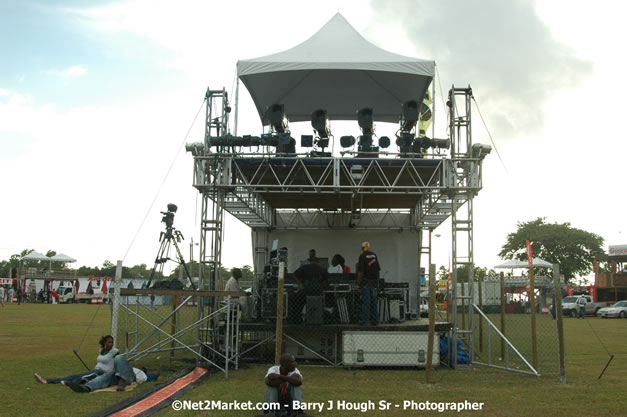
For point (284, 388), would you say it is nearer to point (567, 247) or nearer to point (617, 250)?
point (617, 250)

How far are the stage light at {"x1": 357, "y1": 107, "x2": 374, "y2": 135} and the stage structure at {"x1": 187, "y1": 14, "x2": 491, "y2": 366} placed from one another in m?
0.02

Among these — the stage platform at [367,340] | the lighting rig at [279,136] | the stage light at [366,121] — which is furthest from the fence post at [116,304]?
the stage light at [366,121]

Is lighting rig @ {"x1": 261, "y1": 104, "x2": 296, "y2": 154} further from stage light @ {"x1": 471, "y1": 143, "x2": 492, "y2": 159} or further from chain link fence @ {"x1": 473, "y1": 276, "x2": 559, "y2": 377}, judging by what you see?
chain link fence @ {"x1": 473, "y1": 276, "x2": 559, "y2": 377}

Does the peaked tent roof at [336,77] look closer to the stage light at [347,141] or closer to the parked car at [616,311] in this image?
the stage light at [347,141]

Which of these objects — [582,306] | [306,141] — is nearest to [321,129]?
[306,141]

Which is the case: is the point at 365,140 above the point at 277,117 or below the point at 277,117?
below

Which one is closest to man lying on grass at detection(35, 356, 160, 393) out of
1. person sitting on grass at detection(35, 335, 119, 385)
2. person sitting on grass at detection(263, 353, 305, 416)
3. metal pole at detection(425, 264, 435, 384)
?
person sitting on grass at detection(35, 335, 119, 385)

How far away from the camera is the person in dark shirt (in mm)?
11961

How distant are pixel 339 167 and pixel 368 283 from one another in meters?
2.49

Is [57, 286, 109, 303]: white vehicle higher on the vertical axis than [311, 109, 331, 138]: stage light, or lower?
lower

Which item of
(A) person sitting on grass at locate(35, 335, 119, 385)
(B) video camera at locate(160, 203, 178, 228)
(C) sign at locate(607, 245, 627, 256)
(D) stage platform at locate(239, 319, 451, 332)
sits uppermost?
(C) sign at locate(607, 245, 627, 256)

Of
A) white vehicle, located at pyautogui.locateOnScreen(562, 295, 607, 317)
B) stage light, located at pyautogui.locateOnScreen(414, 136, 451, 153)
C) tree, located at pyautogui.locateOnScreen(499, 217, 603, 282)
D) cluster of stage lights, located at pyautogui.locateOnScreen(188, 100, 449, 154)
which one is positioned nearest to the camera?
cluster of stage lights, located at pyautogui.locateOnScreen(188, 100, 449, 154)

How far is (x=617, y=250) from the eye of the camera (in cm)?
4769

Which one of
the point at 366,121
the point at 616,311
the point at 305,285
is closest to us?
the point at 305,285
